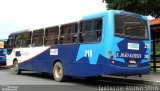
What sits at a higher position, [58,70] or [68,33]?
[68,33]

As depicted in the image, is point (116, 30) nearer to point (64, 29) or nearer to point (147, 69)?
point (147, 69)

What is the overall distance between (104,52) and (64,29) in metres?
3.70

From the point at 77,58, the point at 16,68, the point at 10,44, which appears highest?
the point at 10,44

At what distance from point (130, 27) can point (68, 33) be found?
3178 millimetres

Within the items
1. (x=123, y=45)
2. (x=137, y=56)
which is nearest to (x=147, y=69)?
(x=137, y=56)

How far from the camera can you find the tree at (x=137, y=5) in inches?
1030

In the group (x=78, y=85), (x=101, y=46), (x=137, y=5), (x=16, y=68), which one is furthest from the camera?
(x=137, y=5)

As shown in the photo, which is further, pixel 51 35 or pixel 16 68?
pixel 16 68

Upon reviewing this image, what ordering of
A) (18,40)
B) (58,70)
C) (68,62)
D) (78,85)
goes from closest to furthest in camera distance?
1. (78,85)
2. (68,62)
3. (58,70)
4. (18,40)

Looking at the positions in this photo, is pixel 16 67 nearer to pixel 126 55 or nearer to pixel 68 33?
pixel 68 33

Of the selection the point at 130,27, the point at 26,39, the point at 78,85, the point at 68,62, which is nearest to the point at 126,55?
the point at 130,27

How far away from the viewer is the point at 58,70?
1706cm

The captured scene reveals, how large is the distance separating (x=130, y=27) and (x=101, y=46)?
4.98 feet

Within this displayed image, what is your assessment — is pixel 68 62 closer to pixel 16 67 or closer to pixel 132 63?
pixel 132 63
